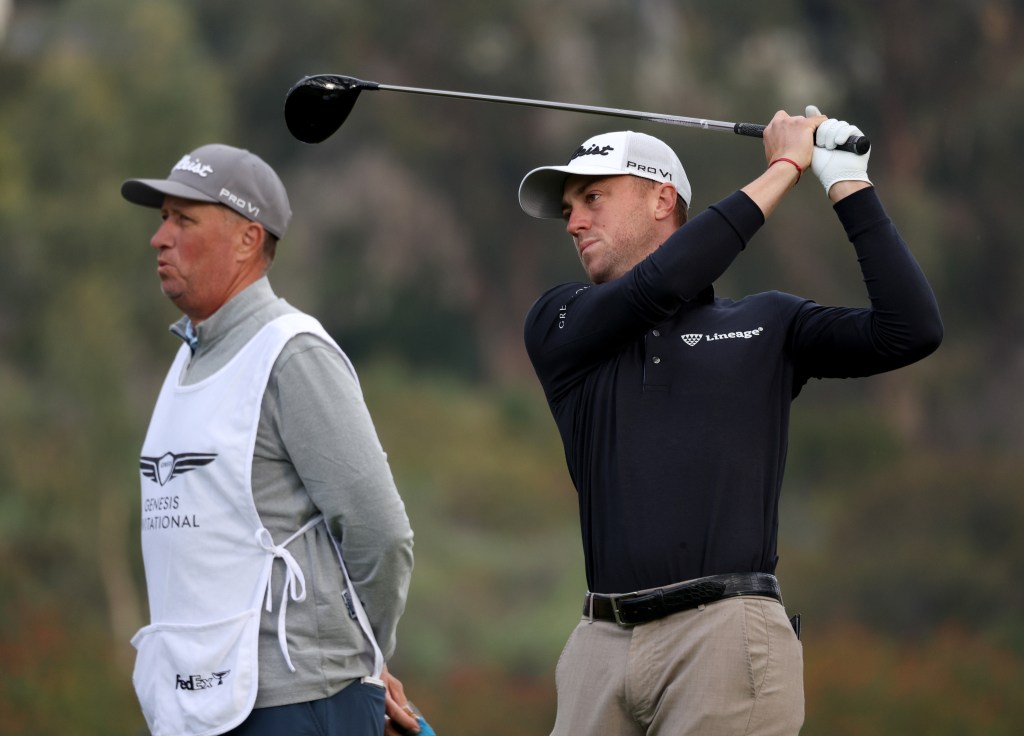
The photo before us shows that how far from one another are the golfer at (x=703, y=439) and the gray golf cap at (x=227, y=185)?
0.91 meters

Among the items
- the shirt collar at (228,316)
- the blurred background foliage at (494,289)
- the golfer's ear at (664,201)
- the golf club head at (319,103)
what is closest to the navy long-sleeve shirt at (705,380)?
the golfer's ear at (664,201)

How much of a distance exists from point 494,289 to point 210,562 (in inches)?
611

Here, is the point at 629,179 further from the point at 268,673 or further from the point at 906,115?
the point at 906,115

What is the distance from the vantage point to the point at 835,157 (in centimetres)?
324

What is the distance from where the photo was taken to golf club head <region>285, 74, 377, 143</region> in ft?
13.4

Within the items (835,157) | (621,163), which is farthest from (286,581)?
(835,157)

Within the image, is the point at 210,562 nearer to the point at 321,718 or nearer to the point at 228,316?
the point at 321,718

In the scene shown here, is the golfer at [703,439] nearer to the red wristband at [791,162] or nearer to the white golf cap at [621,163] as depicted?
the red wristband at [791,162]

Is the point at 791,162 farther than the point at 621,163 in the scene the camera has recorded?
No

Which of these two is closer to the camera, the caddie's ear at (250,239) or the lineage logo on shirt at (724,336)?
the lineage logo on shirt at (724,336)

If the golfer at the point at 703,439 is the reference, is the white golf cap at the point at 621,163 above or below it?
above

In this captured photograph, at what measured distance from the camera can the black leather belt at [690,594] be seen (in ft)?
10.1

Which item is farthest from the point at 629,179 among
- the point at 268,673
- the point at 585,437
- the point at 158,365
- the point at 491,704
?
the point at 158,365

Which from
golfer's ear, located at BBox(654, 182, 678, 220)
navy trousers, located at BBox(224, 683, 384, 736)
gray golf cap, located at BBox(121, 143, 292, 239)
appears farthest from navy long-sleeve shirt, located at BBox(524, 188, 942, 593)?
gray golf cap, located at BBox(121, 143, 292, 239)
